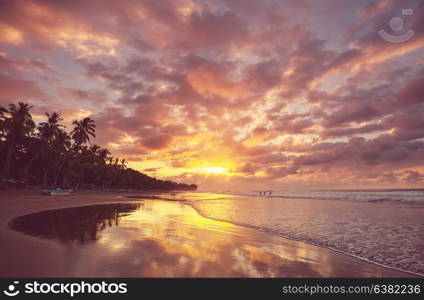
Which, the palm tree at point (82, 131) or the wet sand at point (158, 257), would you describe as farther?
the palm tree at point (82, 131)

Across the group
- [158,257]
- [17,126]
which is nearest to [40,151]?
[17,126]

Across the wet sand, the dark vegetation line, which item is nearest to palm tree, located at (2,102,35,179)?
the dark vegetation line

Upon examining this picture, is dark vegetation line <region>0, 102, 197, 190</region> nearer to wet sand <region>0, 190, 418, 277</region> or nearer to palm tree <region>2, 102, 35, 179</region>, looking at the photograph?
palm tree <region>2, 102, 35, 179</region>

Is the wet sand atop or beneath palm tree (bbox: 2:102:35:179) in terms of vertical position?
beneath

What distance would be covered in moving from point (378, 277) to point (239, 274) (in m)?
4.33

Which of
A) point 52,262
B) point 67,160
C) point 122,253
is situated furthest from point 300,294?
point 67,160

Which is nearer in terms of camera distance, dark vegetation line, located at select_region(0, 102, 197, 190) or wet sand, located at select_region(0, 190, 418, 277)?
wet sand, located at select_region(0, 190, 418, 277)

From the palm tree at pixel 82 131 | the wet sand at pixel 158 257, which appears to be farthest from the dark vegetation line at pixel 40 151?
the wet sand at pixel 158 257

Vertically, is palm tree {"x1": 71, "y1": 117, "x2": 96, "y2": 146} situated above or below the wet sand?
above

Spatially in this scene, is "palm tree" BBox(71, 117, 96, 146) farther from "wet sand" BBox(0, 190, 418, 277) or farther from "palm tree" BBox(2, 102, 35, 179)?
"wet sand" BBox(0, 190, 418, 277)

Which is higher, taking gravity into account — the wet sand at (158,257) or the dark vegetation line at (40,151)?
the dark vegetation line at (40,151)

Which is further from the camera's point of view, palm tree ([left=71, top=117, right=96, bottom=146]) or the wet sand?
palm tree ([left=71, top=117, right=96, bottom=146])

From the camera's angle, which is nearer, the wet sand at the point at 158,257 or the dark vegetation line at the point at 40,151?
the wet sand at the point at 158,257

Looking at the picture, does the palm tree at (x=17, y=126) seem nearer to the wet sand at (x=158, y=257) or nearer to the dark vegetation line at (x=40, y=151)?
the dark vegetation line at (x=40, y=151)
